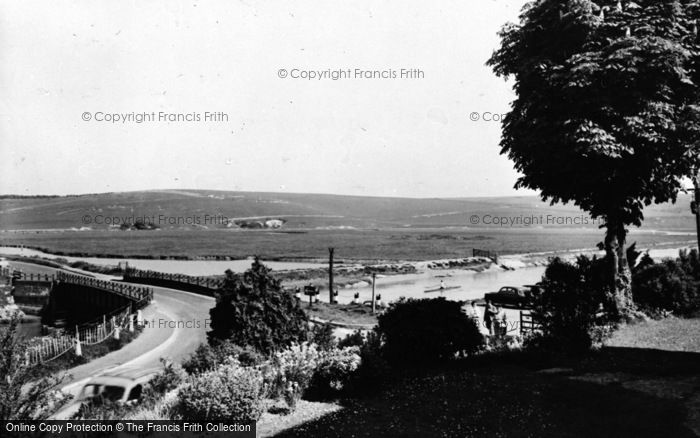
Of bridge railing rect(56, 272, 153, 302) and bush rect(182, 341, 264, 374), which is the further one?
bridge railing rect(56, 272, 153, 302)

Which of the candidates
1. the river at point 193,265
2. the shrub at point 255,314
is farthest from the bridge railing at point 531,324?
the river at point 193,265

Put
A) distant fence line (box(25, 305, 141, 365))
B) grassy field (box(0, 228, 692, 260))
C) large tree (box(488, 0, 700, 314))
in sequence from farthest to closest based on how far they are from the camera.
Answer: grassy field (box(0, 228, 692, 260)), distant fence line (box(25, 305, 141, 365)), large tree (box(488, 0, 700, 314))

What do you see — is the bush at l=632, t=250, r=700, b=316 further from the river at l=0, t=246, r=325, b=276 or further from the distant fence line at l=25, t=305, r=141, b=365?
the river at l=0, t=246, r=325, b=276

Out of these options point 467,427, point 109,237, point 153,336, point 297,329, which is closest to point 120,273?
point 153,336

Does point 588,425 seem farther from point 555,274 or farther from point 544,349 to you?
A: point 555,274

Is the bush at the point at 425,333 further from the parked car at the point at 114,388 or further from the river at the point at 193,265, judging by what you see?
the river at the point at 193,265

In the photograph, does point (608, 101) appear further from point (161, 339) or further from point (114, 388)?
point (161, 339)

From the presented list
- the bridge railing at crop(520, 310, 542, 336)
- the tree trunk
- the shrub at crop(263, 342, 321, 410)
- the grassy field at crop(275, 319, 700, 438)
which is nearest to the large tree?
the tree trunk
